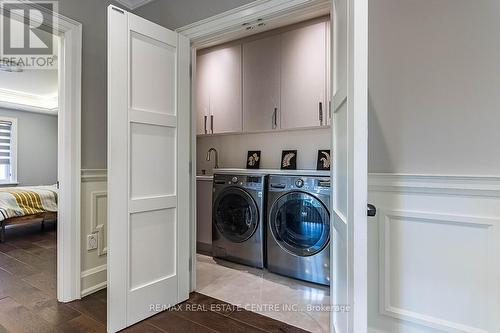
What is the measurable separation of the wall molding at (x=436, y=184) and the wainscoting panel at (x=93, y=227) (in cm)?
211

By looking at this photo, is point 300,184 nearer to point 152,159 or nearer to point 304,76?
point 304,76

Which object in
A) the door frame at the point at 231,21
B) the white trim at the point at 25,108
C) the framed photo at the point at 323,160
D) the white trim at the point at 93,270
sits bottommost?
the white trim at the point at 93,270

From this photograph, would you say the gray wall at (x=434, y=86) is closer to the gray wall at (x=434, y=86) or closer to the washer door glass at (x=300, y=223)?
the gray wall at (x=434, y=86)

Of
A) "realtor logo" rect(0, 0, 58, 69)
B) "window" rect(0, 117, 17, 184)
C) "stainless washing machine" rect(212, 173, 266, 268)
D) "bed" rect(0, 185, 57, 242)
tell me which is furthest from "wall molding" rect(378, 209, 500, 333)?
"window" rect(0, 117, 17, 184)

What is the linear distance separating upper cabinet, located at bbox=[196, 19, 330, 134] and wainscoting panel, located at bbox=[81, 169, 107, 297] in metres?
1.46

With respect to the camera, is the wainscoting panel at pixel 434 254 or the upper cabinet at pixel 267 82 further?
the upper cabinet at pixel 267 82

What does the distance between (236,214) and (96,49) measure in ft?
6.54

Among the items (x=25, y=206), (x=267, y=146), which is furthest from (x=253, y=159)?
(x=25, y=206)

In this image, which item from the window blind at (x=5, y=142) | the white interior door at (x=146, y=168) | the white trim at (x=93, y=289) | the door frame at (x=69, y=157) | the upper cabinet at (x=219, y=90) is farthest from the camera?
the window blind at (x=5, y=142)

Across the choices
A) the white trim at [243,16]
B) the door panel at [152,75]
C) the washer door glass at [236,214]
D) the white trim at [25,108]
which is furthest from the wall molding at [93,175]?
the white trim at [25,108]

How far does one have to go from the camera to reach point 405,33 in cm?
148

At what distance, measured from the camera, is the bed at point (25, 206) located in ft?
12.7

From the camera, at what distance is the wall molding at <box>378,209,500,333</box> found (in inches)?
51.9

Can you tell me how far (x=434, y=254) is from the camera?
4.60 ft
